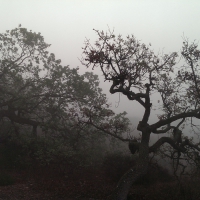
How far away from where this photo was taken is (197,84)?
8430 millimetres

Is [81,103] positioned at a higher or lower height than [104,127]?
higher

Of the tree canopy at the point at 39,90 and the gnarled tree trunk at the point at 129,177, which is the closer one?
the gnarled tree trunk at the point at 129,177

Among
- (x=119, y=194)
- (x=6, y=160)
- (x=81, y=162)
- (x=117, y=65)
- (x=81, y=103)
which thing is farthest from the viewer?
(x=81, y=103)

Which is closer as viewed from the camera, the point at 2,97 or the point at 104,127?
the point at 104,127

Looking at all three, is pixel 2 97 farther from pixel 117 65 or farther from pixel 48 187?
pixel 117 65

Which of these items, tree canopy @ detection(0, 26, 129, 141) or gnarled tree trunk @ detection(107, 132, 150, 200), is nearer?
gnarled tree trunk @ detection(107, 132, 150, 200)

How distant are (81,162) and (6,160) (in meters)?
3.94

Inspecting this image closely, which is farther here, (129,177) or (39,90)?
(39,90)

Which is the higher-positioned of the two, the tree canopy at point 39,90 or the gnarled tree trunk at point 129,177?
the tree canopy at point 39,90

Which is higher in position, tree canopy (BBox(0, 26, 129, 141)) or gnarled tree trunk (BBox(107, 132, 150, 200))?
tree canopy (BBox(0, 26, 129, 141))

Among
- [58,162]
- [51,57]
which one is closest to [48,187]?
[58,162]

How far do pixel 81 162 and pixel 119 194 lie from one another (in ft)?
13.3

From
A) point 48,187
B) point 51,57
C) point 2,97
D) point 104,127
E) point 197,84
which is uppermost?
point 51,57

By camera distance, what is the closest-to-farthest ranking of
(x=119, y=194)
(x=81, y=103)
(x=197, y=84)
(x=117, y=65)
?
1. (x=119, y=194)
2. (x=117, y=65)
3. (x=197, y=84)
4. (x=81, y=103)
